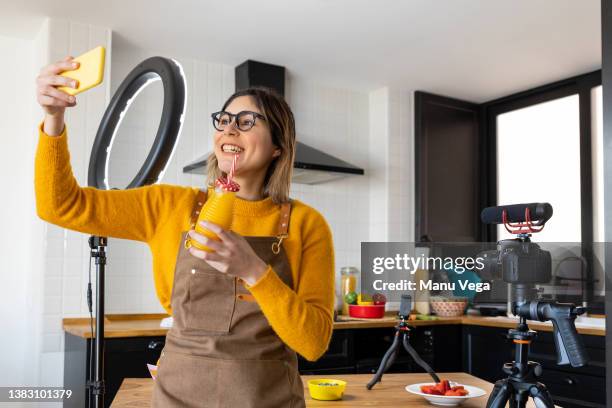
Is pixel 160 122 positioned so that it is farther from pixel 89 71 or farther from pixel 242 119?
pixel 89 71

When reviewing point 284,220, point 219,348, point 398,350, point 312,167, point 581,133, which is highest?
point 581,133

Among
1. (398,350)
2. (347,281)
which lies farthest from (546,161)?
(398,350)

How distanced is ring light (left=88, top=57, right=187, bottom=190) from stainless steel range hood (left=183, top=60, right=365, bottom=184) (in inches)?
92.7

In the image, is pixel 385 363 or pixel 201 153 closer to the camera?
pixel 385 363

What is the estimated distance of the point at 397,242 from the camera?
15.5ft

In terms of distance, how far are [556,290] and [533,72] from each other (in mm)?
1455

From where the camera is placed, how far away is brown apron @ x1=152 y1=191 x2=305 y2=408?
1.19 m

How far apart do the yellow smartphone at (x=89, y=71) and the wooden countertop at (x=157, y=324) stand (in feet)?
7.21

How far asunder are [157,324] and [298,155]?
1.31m

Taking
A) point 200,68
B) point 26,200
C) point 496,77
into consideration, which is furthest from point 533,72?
point 26,200

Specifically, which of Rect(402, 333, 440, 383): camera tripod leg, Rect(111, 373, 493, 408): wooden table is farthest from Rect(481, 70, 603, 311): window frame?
Rect(402, 333, 440, 383): camera tripod leg

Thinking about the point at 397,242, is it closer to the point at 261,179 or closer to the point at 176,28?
the point at 176,28

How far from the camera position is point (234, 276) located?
1.09 m

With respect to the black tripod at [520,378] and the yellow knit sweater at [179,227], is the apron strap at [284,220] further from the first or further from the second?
the black tripod at [520,378]
